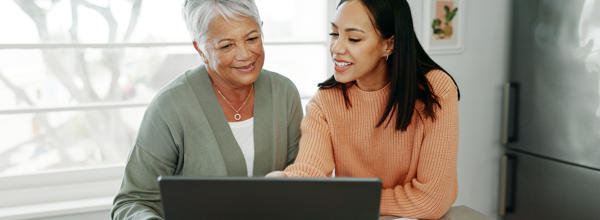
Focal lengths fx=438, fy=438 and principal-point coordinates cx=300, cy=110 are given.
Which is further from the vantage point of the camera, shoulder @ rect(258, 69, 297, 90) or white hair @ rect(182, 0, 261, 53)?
shoulder @ rect(258, 69, 297, 90)

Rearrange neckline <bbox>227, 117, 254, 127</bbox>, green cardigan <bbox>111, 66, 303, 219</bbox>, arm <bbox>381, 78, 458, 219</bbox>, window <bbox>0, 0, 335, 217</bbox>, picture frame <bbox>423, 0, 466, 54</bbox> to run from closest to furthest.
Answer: arm <bbox>381, 78, 458, 219</bbox> < green cardigan <bbox>111, 66, 303, 219</bbox> < neckline <bbox>227, 117, 254, 127</bbox> < window <bbox>0, 0, 335, 217</bbox> < picture frame <bbox>423, 0, 466, 54</bbox>

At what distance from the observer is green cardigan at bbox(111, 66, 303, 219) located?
1249mm

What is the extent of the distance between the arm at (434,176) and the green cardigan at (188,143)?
0.41 m

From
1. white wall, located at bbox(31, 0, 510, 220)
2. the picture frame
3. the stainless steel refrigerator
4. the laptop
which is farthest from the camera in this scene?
white wall, located at bbox(31, 0, 510, 220)

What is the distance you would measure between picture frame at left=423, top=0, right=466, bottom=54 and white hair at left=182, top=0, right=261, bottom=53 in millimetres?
1350

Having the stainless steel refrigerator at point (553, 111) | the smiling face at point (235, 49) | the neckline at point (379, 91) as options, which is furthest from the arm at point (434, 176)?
the stainless steel refrigerator at point (553, 111)

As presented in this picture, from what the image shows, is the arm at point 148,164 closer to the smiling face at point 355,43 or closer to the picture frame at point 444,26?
the smiling face at point 355,43

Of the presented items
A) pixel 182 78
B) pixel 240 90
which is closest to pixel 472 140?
pixel 240 90

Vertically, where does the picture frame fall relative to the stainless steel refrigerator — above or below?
above

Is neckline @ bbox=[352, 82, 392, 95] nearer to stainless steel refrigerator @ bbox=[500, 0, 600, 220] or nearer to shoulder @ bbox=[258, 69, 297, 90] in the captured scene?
shoulder @ bbox=[258, 69, 297, 90]

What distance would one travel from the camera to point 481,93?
2561 mm

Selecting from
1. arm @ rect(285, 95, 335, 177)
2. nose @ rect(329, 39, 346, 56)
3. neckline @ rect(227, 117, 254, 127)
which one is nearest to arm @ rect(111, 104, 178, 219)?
neckline @ rect(227, 117, 254, 127)

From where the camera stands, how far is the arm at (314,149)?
47.7 inches

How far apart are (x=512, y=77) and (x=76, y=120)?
2.22 m
